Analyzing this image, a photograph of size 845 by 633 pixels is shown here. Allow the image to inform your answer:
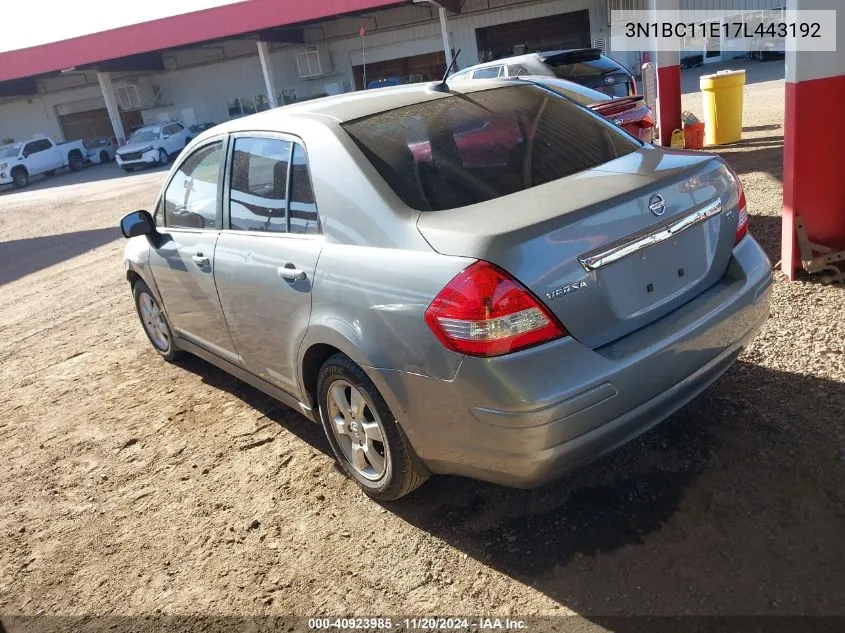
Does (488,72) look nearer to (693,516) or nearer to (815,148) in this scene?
(815,148)

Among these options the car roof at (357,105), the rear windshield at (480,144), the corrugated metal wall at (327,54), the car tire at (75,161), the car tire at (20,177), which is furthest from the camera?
the car tire at (75,161)

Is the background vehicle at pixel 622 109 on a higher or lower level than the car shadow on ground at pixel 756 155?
higher

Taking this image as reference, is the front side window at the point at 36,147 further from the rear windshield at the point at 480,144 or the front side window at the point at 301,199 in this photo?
the rear windshield at the point at 480,144

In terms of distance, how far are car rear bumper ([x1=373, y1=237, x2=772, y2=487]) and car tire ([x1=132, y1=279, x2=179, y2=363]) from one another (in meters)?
3.04

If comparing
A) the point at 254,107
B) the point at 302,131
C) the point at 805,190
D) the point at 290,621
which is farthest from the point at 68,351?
the point at 254,107

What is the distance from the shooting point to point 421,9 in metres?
30.4

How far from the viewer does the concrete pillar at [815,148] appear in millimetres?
4371

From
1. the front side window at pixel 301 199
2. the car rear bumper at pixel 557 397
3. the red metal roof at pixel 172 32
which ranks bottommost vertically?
the car rear bumper at pixel 557 397

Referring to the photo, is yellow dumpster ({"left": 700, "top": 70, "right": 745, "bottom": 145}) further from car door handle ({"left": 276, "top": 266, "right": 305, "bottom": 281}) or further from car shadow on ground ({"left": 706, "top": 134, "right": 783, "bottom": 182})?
car door handle ({"left": 276, "top": 266, "right": 305, "bottom": 281})

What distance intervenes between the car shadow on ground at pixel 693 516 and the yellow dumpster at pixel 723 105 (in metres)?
7.74

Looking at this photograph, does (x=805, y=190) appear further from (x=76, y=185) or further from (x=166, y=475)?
(x=76, y=185)

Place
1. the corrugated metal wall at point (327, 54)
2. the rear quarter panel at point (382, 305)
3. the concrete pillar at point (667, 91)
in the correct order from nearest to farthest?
the rear quarter panel at point (382, 305), the concrete pillar at point (667, 91), the corrugated metal wall at point (327, 54)

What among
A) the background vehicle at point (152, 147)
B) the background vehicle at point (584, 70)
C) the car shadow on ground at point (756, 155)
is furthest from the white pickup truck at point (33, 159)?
the car shadow on ground at point (756, 155)

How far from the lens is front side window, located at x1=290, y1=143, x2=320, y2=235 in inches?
120
